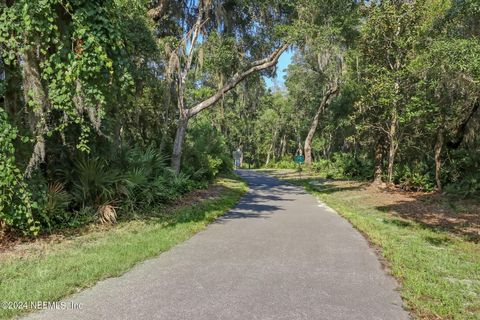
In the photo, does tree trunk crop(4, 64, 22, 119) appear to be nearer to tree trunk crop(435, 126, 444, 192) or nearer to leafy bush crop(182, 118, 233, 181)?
leafy bush crop(182, 118, 233, 181)

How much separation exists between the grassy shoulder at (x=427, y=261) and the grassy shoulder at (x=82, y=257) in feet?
12.1

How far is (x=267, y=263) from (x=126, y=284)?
211 centimetres

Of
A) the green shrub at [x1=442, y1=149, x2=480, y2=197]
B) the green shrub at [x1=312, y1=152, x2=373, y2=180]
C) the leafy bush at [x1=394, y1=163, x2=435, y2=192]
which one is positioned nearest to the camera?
the green shrub at [x1=442, y1=149, x2=480, y2=197]

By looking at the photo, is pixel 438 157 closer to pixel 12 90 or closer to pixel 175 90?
pixel 175 90

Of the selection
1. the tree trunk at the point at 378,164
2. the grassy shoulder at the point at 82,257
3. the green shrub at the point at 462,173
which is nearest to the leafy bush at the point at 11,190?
the grassy shoulder at the point at 82,257

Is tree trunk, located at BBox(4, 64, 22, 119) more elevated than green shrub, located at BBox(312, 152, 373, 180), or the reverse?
tree trunk, located at BBox(4, 64, 22, 119)

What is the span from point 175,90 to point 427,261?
11964 millimetres

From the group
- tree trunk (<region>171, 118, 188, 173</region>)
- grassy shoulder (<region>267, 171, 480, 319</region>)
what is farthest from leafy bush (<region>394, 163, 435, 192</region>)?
tree trunk (<region>171, 118, 188, 173</region>)

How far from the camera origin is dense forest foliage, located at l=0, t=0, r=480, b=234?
6629 millimetres

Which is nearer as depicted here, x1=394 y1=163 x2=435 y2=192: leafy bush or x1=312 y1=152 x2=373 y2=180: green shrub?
x1=394 y1=163 x2=435 y2=192: leafy bush

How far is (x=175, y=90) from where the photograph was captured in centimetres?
1573

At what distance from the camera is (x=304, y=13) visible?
16.9 m

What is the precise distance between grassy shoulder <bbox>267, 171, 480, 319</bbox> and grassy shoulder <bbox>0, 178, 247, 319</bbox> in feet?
12.1

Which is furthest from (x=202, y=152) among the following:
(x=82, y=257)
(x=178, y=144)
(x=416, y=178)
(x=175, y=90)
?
(x=82, y=257)
